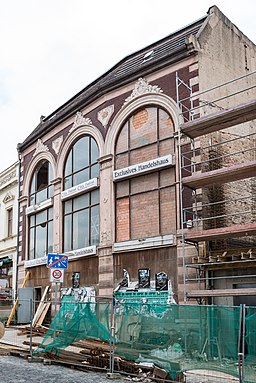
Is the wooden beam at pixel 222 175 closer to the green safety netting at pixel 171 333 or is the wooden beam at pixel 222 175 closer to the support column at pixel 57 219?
the green safety netting at pixel 171 333

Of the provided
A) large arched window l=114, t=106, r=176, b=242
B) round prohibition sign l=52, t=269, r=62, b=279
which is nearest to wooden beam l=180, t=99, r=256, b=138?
large arched window l=114, t=106, r=176, b=242

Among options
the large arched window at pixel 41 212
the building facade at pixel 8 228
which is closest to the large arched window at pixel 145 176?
the large arched window at pixel 41 212

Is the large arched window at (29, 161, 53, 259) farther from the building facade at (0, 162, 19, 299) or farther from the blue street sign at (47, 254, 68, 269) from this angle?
the blue street sign at (47, 254, 68, 269)

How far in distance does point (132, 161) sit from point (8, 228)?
14030mm

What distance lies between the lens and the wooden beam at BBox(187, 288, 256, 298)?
49.5 ft

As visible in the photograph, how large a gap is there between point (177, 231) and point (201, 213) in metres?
1.20

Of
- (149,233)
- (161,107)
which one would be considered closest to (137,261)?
(149,233)

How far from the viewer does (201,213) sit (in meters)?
17.8

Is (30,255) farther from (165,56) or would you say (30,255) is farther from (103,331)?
(103,331)

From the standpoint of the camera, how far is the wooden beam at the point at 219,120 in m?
16.3

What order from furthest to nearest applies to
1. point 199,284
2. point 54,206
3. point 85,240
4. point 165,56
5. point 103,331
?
1. point 54,206
2. point 85,240
3. point 165,56
4. point 199,284
5. point 103,331

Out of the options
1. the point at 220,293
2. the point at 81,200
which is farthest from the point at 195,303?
the point at 81,200

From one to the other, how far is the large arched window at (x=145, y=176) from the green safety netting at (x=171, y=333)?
21.0ft

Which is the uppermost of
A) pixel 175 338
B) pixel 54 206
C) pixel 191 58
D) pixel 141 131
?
pixel 191 58
